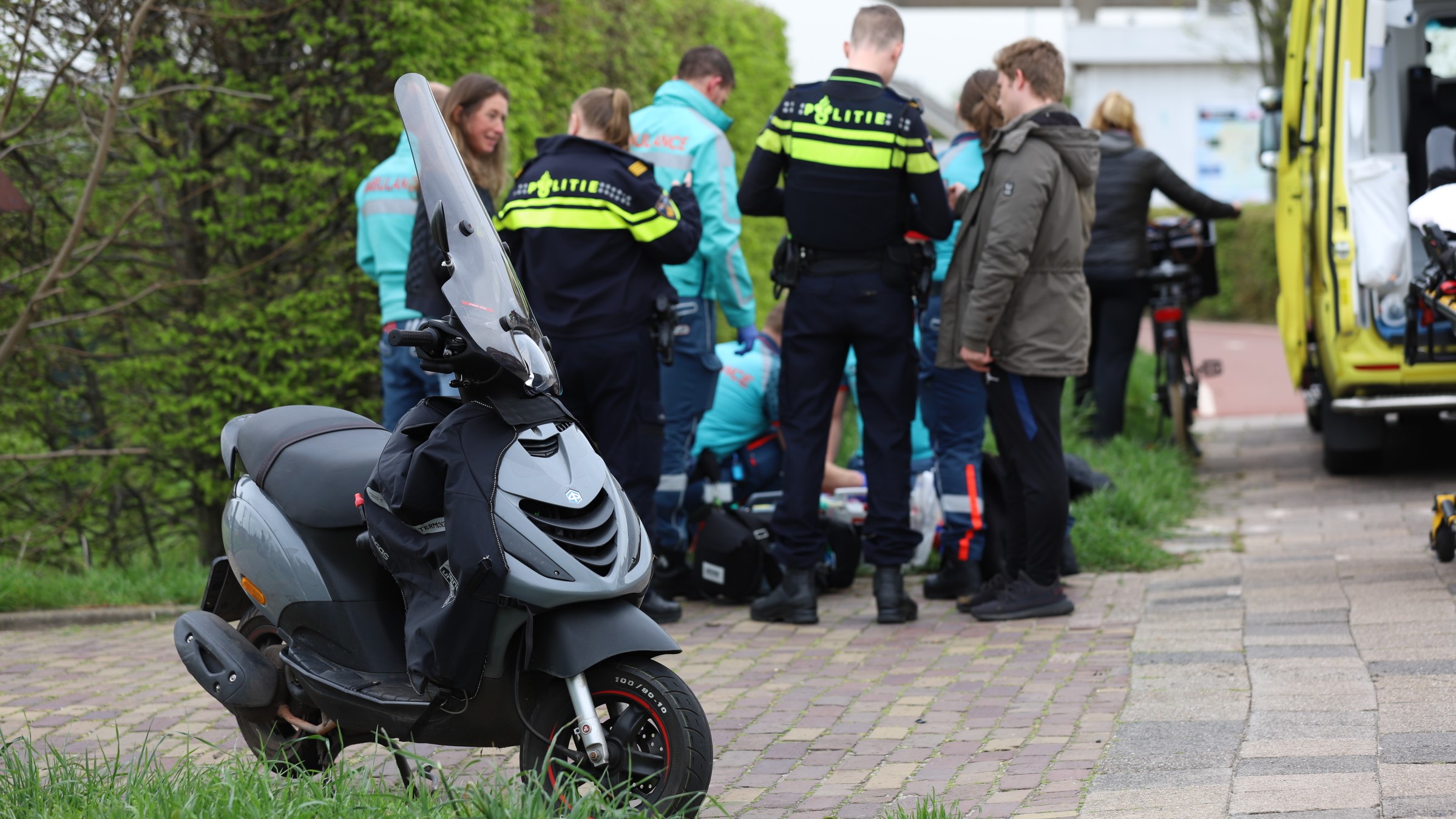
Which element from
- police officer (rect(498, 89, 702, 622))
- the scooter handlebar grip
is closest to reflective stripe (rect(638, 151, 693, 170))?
police officer (rect(498, 89, 702, 622))

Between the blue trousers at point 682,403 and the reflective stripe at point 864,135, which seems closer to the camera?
the reflective stripe at point 864,135

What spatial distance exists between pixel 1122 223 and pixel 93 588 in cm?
577

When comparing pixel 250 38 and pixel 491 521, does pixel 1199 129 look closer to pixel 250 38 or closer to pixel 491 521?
pixel 250 38

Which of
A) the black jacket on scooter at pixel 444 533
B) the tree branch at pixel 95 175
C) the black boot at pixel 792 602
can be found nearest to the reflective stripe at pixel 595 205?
the black boot at pixel 792 602

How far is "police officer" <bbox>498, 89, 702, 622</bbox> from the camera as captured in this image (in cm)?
579

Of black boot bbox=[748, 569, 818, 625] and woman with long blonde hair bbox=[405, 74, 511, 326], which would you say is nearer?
woman with long blonde hair bbox=[405, 74, 511, 326]

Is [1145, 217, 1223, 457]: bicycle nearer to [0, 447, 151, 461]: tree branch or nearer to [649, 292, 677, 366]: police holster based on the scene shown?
[649, 292, 677, 366]: police holster

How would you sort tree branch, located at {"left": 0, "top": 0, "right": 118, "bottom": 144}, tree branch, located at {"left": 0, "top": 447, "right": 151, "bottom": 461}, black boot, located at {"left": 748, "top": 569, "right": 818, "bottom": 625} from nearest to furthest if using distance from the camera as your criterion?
1. tree branch, located at {"left": 0, "top": 0, "right": 118, "bottom": 144}
2. black boot, located at {"left": 748, "top": 569, "right": 818, "bottom": 625}
3. tree branch, located at {"left": 0, "top": 447, "right": 151, "bottom": 461}

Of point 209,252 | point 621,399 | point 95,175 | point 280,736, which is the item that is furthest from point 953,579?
point 209,252

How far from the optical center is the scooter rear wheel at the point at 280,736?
4.10 m

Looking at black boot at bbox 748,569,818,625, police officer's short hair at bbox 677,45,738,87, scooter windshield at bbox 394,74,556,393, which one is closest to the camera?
scooter windshield at bbox 394,74,556,393

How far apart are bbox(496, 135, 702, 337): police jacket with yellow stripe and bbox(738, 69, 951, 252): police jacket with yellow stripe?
475mm

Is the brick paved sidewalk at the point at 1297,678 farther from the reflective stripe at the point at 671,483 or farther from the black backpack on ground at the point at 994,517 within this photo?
the reflective stripe at the point at 671,483

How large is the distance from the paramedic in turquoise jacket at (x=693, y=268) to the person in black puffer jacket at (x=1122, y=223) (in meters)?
3.11
